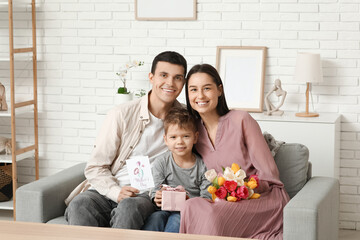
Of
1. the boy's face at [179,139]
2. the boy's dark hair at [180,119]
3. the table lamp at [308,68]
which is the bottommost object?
the boy's face at [179,139]

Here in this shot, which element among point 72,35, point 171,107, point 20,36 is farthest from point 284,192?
point 20,36

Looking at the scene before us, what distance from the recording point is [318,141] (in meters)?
4.21

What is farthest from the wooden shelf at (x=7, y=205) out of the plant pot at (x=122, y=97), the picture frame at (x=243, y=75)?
the picture frame at (x=243, y=75)

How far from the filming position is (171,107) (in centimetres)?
344

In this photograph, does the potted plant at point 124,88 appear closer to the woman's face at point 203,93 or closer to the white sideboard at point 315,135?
the white sideboard at point 315,135

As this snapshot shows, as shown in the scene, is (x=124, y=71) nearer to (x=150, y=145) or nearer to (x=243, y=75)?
(x=243, y=75)

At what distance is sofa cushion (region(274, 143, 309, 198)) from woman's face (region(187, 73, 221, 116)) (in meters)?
0.49

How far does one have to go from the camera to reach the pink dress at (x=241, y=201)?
9.42 ft

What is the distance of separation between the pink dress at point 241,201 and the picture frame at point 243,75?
56.7 inches

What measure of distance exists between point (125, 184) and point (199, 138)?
49 centimetres

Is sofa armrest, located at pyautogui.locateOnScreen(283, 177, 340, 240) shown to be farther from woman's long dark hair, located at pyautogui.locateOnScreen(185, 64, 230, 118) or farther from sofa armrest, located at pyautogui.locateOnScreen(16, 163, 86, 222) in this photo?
sofa armrest, located at pyautogui.locateOnScreen(16, 163, 86, 222)

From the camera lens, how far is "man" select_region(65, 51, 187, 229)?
3.19 m

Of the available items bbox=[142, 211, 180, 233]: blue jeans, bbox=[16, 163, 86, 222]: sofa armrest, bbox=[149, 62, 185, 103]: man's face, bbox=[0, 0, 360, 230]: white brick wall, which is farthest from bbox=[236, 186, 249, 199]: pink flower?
bbox=[0, 0, 360, 230]: white brick wall

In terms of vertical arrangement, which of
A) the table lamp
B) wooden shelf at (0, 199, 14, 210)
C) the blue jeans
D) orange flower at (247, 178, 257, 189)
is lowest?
wooden shelf at (0, 199, 14, 210)
